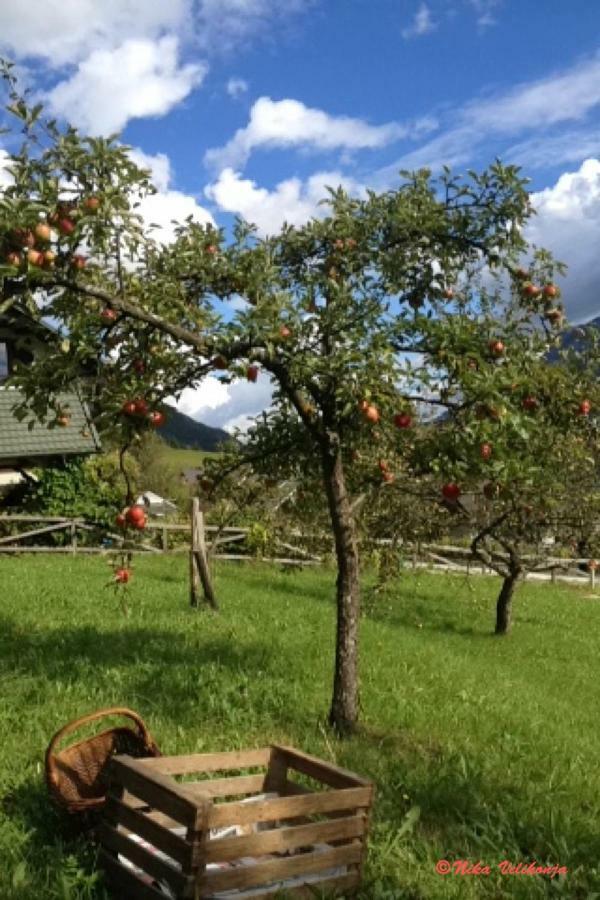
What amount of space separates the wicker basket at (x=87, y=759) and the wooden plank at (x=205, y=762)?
363 millimetres

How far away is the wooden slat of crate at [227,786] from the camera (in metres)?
4.39

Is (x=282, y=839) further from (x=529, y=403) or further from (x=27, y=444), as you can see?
(x=27, y=444)

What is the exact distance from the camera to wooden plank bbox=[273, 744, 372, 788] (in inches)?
169

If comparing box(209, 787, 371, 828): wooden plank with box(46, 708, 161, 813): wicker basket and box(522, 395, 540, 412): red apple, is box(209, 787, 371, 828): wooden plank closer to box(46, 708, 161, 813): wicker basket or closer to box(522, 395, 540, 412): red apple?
box(46, 708, 161, 813): wicker basket

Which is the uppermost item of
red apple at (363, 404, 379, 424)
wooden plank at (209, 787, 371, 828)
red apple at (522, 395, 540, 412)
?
red apple at (522, 395, 540, 412)

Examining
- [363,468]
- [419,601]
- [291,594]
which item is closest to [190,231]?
[363,468]

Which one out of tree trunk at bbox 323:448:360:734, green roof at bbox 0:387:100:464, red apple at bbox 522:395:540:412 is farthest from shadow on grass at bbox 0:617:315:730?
green roof at bbox 0:387:100:464

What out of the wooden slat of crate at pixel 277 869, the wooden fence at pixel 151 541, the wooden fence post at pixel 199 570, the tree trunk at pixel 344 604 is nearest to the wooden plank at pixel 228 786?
the wooden slat of crate at pixel 277 869

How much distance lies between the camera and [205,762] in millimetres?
4535

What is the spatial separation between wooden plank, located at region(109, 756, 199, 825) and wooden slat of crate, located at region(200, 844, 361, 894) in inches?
10.6

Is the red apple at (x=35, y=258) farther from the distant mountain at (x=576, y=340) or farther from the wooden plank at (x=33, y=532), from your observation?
the wooden plank at (x=33, y=532)

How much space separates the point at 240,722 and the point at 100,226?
3.62 metres

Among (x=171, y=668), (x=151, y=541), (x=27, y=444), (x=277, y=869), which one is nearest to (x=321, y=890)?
(x=277, y=869)

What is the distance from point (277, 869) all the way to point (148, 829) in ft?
1.93
